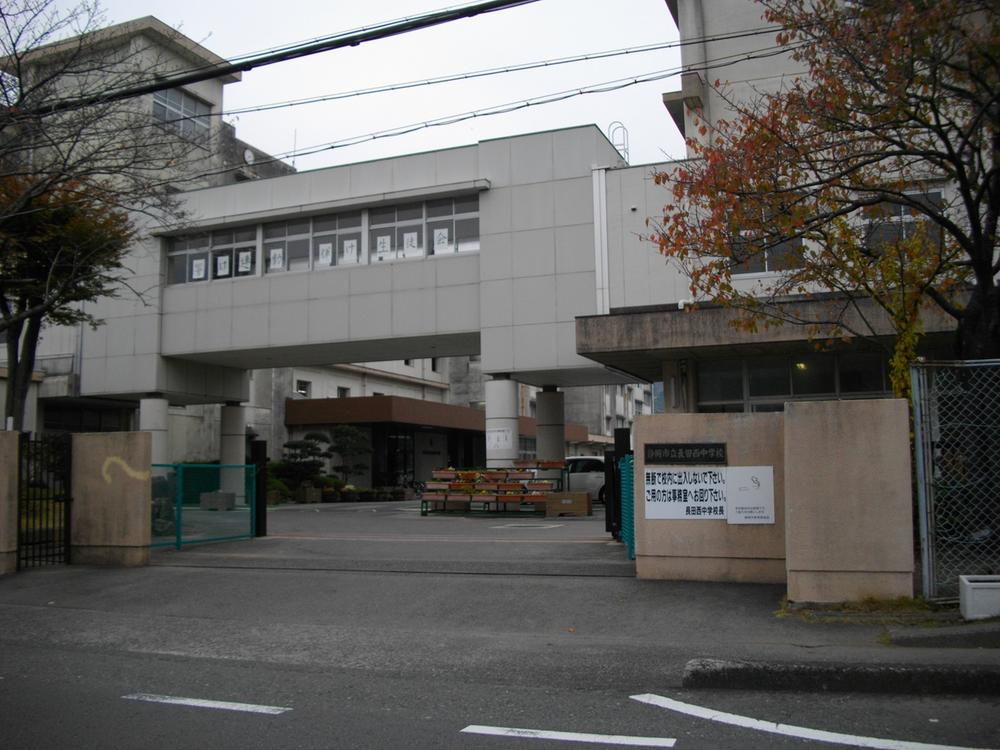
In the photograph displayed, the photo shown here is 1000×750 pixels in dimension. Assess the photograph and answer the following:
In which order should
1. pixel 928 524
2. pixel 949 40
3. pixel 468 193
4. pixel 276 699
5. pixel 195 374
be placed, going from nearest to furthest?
1. pixel 276 699
2. pixel 928 524
3. pixel 949 40
4. pixel 468 193
5. pixel 195 374

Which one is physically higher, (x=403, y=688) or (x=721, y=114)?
(x=721, y=114)

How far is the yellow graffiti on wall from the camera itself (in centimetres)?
1320

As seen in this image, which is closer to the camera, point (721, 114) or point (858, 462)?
point (858, 462)

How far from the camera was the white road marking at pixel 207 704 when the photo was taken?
6379 mm

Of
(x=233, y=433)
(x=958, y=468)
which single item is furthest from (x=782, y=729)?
(x=233, y=433)

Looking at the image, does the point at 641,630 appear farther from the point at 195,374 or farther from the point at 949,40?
the point at 195,374

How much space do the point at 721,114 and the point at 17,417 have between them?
20895 mm

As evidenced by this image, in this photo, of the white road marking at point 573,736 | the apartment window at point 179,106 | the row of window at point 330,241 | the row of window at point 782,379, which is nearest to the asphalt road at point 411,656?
the white road marking at point 573,736

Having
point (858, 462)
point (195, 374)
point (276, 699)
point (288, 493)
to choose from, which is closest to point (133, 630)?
point (276, 699)

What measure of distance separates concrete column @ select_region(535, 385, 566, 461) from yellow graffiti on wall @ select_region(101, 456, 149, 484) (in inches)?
704

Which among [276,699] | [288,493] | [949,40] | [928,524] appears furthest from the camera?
[288,493]

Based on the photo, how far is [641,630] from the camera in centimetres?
Answer: 858

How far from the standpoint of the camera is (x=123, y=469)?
13.3m

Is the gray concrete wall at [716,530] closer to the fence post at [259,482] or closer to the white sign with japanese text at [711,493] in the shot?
the white sign with japanese text at [711,493]
